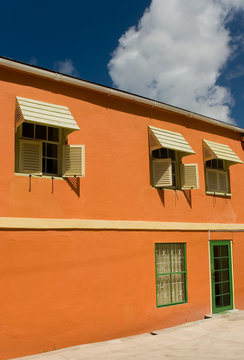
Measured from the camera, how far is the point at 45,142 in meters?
7.91

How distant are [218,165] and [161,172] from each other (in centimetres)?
305

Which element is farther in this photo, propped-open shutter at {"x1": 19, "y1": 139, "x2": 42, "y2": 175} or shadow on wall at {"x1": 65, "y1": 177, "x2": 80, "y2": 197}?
shadow on wall at {"x1": 65, "y1": 177, "x2": 80, "y2": 197}

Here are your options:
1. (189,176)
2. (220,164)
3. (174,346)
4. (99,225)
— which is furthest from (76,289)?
(220,164)

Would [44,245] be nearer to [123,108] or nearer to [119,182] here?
[119,182]

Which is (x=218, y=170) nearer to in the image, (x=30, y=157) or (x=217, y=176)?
(x=217, y=176)

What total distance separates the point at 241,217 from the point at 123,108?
5691 mm

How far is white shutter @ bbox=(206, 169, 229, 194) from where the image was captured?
11297mm

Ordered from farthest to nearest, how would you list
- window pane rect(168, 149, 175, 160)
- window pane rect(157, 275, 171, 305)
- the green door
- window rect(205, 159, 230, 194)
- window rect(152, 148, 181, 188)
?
1. window rect(205, 159, 230, 194)
2. the green door
3. window pane rect(168, 149, 175, 160)
4. window rect(152, 148, 181, 188)
5. window pane rect(157, 275, 171, 305)

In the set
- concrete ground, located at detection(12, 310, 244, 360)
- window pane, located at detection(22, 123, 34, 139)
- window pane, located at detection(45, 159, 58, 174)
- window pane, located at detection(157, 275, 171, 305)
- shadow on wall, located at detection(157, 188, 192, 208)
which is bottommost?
concrete ground, located at detection(12, 310, 244, 360)

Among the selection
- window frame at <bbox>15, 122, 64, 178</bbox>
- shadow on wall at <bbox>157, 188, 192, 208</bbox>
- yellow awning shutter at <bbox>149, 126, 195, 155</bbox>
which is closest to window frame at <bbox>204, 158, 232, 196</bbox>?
shadow on wall at <bbox>157, 188, 192, 208</bbox>

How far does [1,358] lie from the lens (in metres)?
6.55

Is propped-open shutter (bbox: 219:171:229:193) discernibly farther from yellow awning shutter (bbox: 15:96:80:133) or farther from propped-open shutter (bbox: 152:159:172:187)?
yellow awning shutter (bbox: 15:96:80:133)

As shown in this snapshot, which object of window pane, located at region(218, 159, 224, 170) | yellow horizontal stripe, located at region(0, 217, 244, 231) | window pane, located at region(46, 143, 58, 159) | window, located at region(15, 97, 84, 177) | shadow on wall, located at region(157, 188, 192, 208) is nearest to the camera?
yellow horizontal stripe, located at region(0, 217, 244, 231)

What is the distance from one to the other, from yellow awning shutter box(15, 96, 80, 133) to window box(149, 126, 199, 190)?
2.66 metres
